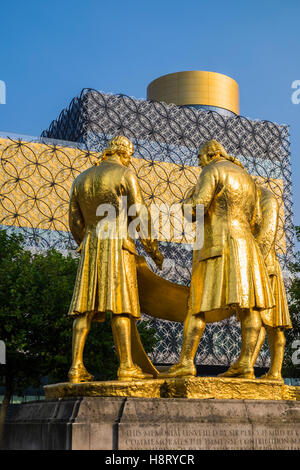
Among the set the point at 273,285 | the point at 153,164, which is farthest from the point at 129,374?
the point at 153,164

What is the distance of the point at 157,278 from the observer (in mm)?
7098

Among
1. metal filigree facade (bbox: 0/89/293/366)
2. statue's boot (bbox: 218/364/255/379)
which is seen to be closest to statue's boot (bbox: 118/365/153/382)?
statue's boot (bbox: 218/364/255/379)

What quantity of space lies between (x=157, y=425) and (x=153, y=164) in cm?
3114

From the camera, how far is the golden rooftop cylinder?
47.5 meters

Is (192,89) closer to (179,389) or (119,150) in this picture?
(119,150)

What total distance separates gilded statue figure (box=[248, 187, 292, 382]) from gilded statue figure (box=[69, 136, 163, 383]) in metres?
1.43

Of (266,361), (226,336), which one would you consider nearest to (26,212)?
(226,336)

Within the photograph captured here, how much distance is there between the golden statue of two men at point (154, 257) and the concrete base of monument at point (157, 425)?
1.88ft

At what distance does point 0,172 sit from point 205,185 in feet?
86.7

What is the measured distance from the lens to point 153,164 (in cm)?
3584

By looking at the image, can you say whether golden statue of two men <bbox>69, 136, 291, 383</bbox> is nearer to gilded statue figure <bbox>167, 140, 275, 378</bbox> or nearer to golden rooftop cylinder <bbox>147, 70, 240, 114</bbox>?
gilded statue figure <bbox>167, 140, 275, 378</bbox>

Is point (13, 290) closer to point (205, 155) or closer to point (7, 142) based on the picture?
point (205, 155)

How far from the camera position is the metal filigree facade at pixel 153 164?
31.7m

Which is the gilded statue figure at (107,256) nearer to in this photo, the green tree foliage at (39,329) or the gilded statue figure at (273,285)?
the gilded statue figure at (273,285)
